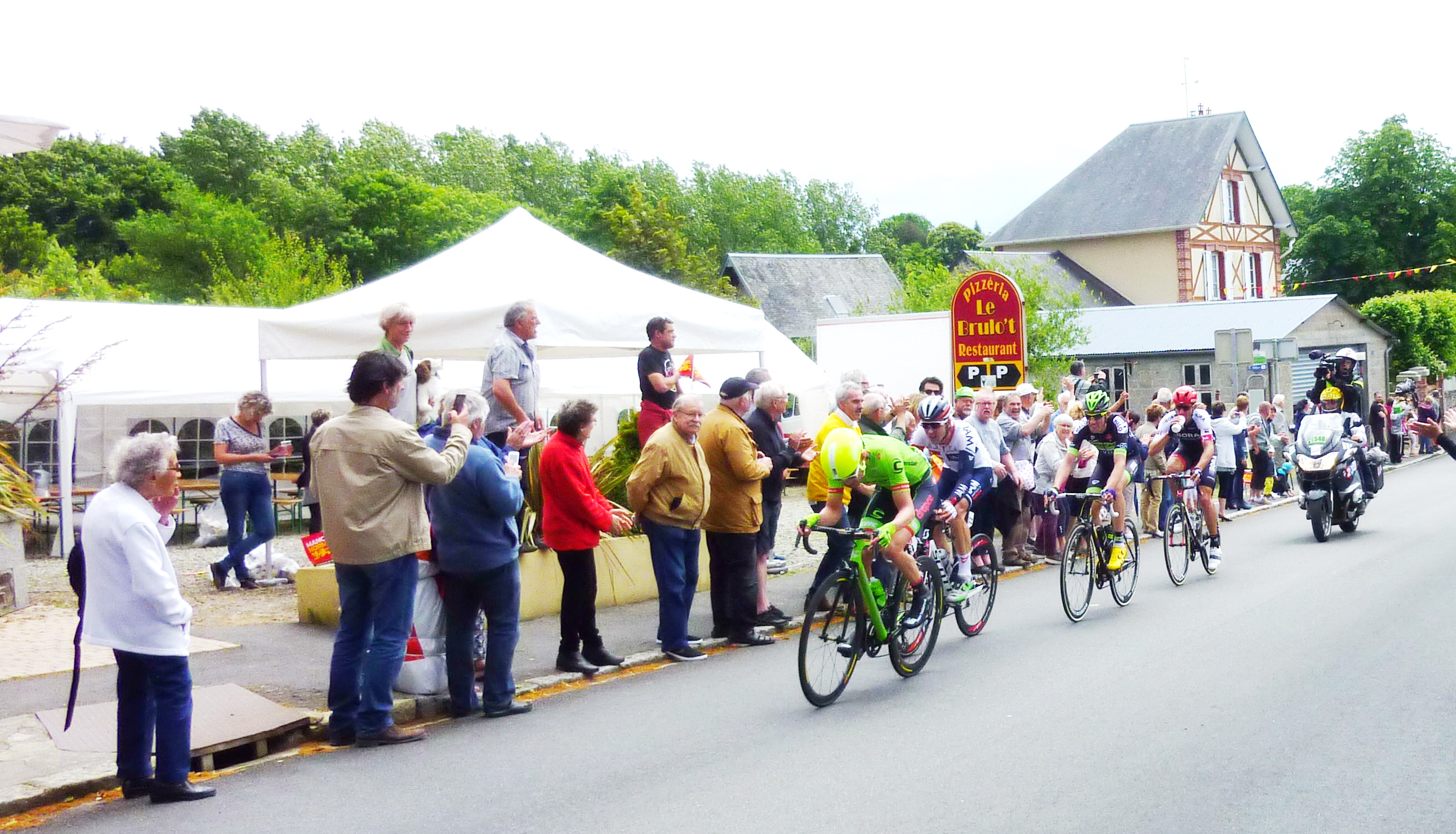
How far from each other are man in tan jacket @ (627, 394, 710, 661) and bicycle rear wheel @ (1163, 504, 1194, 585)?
549 cm

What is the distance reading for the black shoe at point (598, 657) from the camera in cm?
914

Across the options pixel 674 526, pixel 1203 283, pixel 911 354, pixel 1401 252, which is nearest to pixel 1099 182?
pixel 1203 283

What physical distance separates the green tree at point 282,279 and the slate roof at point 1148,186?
3528 cm

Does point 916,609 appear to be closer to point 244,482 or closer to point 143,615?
point 143,615

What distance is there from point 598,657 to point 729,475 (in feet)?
5.77

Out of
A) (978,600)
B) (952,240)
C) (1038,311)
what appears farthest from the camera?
(952,240)

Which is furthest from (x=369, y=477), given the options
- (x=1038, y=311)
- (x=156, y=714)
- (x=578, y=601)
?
(x=1038, y=311)

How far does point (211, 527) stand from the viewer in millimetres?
18234

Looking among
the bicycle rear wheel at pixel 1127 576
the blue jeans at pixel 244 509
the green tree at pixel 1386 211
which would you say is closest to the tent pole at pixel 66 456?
the blue jeans at pixel 244 509

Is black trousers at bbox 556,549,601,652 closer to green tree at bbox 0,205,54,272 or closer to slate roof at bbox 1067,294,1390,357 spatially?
slate roof at bbox 1067,294,1390,357

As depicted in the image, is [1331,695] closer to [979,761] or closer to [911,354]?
[979,761]

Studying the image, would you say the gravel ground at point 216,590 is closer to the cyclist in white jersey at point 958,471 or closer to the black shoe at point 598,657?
the black shoe at point 598,657

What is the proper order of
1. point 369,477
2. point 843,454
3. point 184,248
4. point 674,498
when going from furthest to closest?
point 184,248, point 674,498, point 843,454, point 369,477

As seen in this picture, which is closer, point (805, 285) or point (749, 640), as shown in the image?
point (749, 640)
